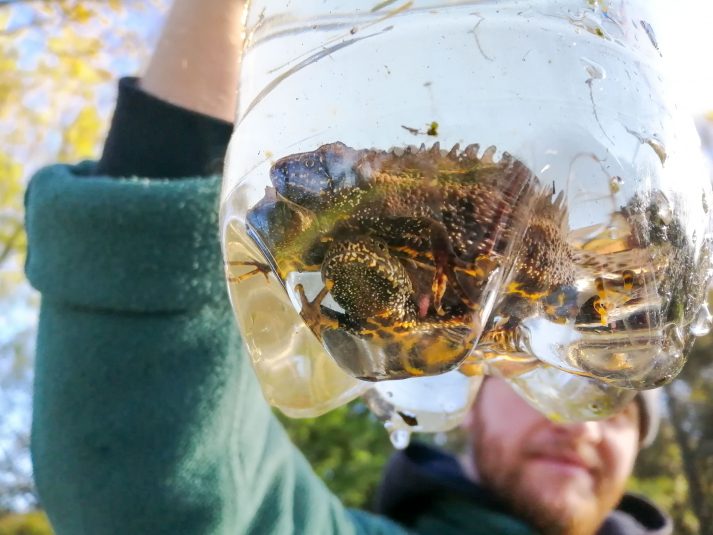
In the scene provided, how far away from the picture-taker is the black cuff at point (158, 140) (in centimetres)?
59

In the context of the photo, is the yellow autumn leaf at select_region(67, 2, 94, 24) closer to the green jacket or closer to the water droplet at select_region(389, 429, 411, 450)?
the green jacket

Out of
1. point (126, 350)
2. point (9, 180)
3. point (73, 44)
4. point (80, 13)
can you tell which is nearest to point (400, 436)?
point (126, 350)

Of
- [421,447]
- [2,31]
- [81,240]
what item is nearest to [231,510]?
[81,240]

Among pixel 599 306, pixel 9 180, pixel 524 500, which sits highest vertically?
pixel 599 306

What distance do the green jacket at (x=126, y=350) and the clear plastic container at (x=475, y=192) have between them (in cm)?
18

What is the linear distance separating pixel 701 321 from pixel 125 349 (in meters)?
0.44

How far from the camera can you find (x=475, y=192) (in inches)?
13.0

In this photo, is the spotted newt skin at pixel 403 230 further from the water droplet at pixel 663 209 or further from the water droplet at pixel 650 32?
the water droplet at pixel 650 32

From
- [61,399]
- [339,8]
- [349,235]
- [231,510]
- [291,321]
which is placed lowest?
[231,510]

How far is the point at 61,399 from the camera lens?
579mm

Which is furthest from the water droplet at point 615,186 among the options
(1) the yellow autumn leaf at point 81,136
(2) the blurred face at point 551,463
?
(1) the yellow autumn leaf at point 81,136

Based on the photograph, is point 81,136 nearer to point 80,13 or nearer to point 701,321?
point 80,13

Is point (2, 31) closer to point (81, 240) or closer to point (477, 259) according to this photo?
point (81, 240)

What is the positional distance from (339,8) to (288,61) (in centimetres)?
5
